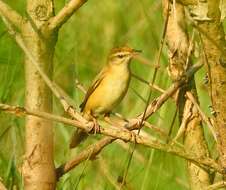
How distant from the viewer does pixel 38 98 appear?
2.29 meters

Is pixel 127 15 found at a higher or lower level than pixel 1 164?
higher

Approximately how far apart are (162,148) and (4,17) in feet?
2.12

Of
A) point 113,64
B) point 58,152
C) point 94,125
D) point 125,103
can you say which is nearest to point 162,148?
point 94,125

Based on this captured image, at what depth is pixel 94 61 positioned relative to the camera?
5.74 meters

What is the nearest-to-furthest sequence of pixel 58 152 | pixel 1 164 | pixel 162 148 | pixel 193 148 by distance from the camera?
1. pixel 162 148
2. pixel 193 148
3. pixel 1 164
4. pixel 58 152

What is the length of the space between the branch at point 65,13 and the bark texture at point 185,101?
1.13 feet

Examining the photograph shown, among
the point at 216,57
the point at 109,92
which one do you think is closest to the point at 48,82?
the point at 216,57

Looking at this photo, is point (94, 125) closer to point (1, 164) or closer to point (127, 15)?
point (1, 164)

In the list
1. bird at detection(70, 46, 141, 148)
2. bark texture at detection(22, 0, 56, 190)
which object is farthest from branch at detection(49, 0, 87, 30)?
bird at detection(70, 46, 141, 148)

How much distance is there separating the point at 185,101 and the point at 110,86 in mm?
1365

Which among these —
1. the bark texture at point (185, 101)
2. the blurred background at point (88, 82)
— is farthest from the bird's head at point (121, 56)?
the bark texture at point (185, 101)

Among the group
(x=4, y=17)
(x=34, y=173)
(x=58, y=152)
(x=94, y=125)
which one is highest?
(x=4, y=17)

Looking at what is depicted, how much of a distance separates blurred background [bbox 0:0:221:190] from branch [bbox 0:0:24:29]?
1.20 ft

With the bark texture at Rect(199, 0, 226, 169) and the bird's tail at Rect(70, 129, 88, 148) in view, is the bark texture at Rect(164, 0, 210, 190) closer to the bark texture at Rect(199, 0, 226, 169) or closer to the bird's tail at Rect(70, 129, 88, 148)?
the bark texture at Rect(199, 0, 226, 169)
